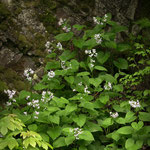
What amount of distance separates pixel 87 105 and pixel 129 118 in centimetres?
64

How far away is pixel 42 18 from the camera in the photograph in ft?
19.4

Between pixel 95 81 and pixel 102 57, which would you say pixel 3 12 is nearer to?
pixel 102 57

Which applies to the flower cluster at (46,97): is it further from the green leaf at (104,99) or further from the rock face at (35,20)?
the rock face at (35,20)

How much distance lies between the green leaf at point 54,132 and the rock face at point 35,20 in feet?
6.25

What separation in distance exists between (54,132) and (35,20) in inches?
121

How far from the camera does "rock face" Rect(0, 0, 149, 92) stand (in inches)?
214

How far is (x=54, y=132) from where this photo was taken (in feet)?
12.2

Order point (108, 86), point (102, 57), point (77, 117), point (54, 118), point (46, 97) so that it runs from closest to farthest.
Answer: point (54, 118) < point (77, 117) < point (46, 97) < point (108, 86) < point (102, 57)

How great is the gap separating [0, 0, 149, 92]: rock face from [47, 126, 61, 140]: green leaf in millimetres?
1906

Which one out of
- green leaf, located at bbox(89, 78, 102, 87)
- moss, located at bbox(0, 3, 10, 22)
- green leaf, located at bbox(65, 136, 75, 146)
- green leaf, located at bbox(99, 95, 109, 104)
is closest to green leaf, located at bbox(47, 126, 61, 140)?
green leaf, located at bbox(65, 136, 75, 146)

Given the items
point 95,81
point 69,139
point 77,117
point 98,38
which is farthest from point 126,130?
point 98,38

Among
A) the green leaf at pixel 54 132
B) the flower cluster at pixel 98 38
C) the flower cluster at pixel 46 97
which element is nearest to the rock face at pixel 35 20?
the flower cluster at pixel 98 38

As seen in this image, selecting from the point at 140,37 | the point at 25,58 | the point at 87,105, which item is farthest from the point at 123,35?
the point at 87,105

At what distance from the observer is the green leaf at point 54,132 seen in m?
3.66
